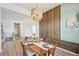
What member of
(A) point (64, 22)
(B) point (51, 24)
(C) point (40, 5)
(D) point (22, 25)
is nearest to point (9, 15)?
(D) point (22, 25)

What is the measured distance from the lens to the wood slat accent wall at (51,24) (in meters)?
2.06

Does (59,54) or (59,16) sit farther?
(59,16)

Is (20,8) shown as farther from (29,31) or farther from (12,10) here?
(29,31)

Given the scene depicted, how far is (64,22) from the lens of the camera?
2035mm

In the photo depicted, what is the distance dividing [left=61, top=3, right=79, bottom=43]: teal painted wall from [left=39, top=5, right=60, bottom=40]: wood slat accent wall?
91 millimetres

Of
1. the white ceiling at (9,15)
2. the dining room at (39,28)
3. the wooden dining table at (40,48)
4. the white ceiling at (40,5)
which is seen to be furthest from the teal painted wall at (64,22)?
the white ceiling at (9,15)

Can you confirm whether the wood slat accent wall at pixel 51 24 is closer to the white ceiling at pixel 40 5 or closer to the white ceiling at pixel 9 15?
the white ceiling at pixel 40 5

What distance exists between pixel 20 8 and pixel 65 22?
85 centimetres

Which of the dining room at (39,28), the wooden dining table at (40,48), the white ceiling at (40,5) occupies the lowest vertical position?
the wooden dining table at (40,48)

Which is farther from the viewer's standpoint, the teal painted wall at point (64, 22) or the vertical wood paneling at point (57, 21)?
the vertical wood paneling at point (57, 21)

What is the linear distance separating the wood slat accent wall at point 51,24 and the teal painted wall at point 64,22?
9cm

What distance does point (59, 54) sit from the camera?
1921mm

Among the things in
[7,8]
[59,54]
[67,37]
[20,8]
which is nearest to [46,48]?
[59,54]

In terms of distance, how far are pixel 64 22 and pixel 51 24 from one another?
0.25 meters
